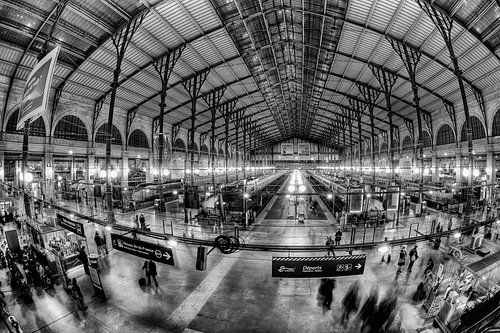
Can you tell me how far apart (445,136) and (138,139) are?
4042cm

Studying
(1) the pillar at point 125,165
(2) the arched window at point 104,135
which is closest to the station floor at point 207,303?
(1) the pillar at point 125,165

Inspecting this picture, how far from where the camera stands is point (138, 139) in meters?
30.0

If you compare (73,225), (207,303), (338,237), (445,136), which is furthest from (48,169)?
(445,136)

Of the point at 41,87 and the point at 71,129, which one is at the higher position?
the point at 71,129

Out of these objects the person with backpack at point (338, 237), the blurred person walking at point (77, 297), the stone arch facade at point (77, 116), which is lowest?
the blurred person walking at point (77, 297)

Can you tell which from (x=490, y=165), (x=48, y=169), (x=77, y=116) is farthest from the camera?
(x=77, y=116)

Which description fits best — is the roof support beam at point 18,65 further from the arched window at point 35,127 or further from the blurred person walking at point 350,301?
the blurred person walking at point 350,301

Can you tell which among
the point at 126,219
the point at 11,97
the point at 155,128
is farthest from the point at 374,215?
the point at 11,97

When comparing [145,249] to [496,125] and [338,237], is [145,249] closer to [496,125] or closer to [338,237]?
[338,237]

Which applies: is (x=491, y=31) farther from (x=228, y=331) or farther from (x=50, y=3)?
(x=50, y=3)

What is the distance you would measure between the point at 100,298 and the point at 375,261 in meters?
13.3

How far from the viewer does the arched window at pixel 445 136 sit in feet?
89.1

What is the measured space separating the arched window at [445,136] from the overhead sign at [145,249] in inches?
1350

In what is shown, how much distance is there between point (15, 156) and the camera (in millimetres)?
18984
